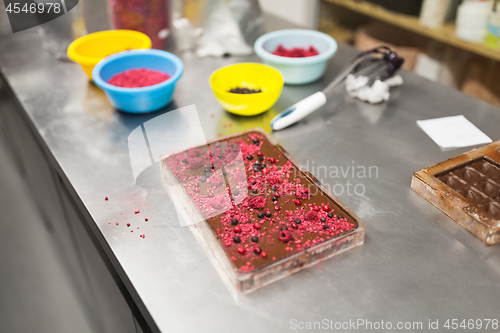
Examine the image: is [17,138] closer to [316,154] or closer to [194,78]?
[194,78]

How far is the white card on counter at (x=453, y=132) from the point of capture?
36.9 inches

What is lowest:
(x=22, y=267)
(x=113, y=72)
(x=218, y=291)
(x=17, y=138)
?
(x=22, y=267)

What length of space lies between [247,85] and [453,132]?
0.54 metres

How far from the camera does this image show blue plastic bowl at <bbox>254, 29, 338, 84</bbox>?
1127 mm

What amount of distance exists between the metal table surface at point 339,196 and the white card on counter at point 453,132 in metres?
0.02

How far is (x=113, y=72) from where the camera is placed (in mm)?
1116

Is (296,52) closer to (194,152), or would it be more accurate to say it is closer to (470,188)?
(194,152)

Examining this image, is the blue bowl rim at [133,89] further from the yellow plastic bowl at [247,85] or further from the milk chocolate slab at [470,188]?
the milk chocolate slab at [470,188]

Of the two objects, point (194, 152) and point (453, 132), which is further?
point (453, 132)

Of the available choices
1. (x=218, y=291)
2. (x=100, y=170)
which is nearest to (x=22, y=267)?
(x=100, y=170)

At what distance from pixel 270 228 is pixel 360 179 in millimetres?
268

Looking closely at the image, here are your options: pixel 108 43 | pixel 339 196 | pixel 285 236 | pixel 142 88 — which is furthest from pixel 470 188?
pixel 108 43

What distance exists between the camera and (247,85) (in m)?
1.11

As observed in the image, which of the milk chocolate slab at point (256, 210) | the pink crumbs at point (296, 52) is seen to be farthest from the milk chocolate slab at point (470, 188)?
the pink crumbs at point (296, 52)
